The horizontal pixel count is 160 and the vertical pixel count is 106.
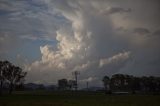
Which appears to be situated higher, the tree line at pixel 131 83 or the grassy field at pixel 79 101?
the tree line at pixel 131 83

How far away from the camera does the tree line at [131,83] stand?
180 metres

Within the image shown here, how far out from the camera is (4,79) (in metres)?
Result: 110

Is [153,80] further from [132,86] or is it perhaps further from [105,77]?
[105,77]

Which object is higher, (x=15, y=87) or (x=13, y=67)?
(x=13, y=67)

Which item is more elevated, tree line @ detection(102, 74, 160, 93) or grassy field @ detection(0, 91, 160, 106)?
tree line @ detection(102, 74, 160, 93)

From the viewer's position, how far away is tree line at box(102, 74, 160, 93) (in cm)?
18025

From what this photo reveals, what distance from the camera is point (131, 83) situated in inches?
7072

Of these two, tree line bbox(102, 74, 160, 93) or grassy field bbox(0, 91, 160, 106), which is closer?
grassy field bbox(0, 91, 160, 106)

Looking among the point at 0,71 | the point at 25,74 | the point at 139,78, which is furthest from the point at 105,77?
the point at 0,71

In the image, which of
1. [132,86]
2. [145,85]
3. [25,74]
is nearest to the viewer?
[25,74]

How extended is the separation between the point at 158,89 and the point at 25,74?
4203 inches

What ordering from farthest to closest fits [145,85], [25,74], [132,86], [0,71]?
[145,85] < [132,86] < [25,74] < [0,71]

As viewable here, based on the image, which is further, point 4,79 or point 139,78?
point 139,78

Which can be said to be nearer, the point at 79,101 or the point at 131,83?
the point at 79,101
